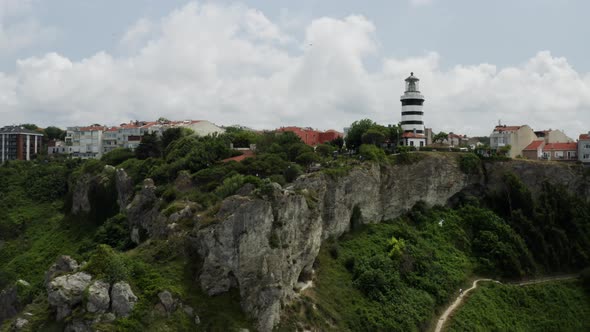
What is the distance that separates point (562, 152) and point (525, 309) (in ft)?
91.0

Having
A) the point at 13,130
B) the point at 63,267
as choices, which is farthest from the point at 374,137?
the point at 13,130

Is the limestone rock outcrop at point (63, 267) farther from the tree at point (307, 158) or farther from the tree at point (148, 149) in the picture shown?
the tree at point (148, 149)

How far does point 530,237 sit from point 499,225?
11.8 ft

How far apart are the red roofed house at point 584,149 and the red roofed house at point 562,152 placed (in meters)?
0.82

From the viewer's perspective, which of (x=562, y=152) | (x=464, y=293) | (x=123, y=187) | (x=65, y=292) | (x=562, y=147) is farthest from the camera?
(x=562, y=147)

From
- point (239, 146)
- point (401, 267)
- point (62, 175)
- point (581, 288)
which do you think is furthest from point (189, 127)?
point (581, 288)

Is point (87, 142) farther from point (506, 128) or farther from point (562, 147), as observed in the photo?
point (562, 147)

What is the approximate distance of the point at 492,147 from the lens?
6669 centimetres

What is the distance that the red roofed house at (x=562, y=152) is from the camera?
64.7 metres

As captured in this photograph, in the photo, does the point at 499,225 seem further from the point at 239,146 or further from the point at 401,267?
the point at 239,146

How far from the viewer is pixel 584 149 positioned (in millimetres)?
63281

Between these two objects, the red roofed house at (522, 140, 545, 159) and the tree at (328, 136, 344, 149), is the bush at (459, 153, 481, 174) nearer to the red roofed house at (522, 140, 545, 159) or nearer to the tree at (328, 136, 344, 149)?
the red roofed house at (522, 140, 545, 159)

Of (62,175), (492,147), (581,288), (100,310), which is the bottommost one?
(581,288)

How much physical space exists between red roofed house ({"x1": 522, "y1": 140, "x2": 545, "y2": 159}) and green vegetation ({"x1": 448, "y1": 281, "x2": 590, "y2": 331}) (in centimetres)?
2052
